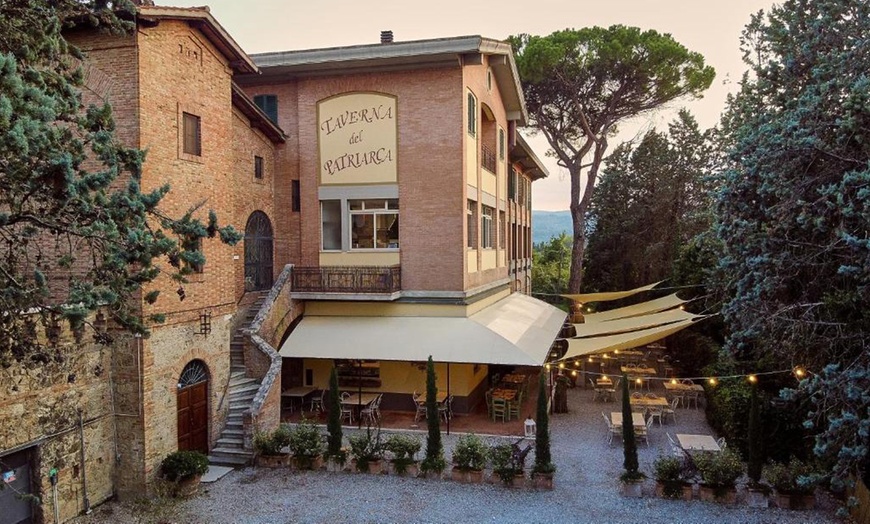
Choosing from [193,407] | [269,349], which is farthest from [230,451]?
[269,349]

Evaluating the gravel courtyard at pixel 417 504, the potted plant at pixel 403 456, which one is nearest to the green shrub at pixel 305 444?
the gravel courtyard at pixel 417 504

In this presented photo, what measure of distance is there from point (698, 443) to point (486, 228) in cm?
1034

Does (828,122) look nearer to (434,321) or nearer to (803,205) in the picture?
(803,205)

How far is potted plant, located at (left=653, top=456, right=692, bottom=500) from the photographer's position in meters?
11.7

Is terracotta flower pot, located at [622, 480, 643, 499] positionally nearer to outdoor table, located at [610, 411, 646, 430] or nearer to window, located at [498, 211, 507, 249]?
outdoor table, located at [610, 411, 646, 430]

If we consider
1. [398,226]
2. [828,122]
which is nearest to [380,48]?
[398,226]

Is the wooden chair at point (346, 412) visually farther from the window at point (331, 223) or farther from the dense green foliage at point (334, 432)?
the window at point (331, 223)

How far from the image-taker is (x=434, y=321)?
17.3m

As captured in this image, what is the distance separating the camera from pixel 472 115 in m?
18.5

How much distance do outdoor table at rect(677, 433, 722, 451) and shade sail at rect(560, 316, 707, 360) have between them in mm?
2839

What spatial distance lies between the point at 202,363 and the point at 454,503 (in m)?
6.23

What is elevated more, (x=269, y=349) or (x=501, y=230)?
(x=501, y=230)

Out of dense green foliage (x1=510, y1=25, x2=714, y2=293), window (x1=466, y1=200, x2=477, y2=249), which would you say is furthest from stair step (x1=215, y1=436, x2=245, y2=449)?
dense green foliage (x1=510, y1=25, x2=714, y2=293)

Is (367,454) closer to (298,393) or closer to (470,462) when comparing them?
(470,462)
